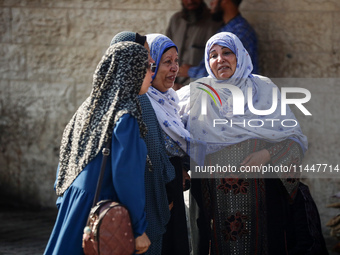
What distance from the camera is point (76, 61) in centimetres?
642

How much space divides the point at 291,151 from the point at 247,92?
47 centimetres

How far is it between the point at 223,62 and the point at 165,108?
53 cm

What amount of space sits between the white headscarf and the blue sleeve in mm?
1118

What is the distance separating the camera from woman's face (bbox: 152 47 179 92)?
12.6 ft

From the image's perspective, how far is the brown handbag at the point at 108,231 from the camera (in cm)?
286

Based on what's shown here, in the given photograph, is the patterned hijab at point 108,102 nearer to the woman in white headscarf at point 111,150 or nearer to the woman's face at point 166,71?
the woman in white headscarf at point 111,150

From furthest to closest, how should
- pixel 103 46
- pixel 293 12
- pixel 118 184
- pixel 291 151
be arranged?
1. pixel 103 46
2. pixel 293 12
3. pixel 291 151
4. pixel 118 184

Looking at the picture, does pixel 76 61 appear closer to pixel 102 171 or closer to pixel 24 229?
pixel 24 229

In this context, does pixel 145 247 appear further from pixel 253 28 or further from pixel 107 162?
pixel 253 28

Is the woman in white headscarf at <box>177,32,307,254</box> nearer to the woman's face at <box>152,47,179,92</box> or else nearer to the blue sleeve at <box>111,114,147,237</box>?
the woman's face at <box>152,47,179,92</box>

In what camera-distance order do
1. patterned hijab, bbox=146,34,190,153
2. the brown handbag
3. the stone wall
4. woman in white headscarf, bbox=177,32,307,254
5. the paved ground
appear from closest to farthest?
the brown handbag < patterned hijab, bbox=146,34,190,153 < woman in white headscarf, bbox=177,32,307,254 < the paved ground < the stone wall

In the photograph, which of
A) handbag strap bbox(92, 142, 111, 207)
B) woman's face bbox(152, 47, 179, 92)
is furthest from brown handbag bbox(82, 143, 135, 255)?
woman's face bbox(152, 47, 179, 92)

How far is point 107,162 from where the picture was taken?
2.99 m

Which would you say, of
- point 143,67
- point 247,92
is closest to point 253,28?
point 247,92
